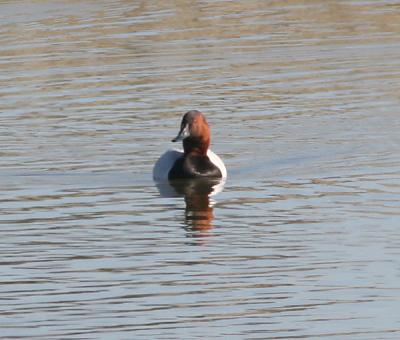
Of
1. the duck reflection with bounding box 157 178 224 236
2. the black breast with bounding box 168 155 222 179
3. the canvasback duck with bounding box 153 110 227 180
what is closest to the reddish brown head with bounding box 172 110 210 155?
the canvasback duck with bounding box 153 110 227 180

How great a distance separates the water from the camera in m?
10.8

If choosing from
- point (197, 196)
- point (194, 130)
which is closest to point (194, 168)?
point (194, 130)

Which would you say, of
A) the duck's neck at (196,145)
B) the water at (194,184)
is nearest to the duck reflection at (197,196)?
the water at (194,184)

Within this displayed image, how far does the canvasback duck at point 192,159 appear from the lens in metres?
16.4

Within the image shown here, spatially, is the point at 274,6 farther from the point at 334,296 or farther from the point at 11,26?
the point at 334,296

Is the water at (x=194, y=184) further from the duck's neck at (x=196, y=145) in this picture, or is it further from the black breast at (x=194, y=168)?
the duck's neck at (x=196, y=145)

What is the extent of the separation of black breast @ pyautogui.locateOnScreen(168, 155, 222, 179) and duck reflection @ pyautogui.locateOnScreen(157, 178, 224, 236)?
0.05m

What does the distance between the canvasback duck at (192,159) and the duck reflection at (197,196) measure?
0.26 feet

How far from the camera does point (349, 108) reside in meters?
19.8

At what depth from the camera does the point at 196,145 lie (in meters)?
16.8

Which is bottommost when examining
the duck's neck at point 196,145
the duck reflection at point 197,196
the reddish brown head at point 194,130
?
the duck reflection at point 197,196

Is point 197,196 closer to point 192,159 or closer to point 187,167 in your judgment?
point 187,167

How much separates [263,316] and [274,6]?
19893 millimetres

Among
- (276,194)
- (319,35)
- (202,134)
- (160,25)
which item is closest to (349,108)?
(202,134)
